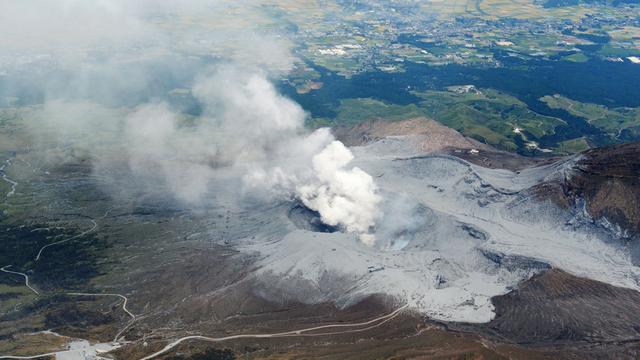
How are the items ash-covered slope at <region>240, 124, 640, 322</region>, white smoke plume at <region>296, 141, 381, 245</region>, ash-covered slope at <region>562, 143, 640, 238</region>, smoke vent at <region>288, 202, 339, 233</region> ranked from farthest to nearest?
smoke vent at <region>288, 202, 339, 233</region>, white smoke plume at <region>296, 141, 381, 245</region>, ash-covered slope at <region>562, 143, 640, 238</region>, ash-covered slope at <region>240, 124, 640, 322</region>

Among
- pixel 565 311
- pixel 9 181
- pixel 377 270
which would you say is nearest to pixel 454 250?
pixel 377 270

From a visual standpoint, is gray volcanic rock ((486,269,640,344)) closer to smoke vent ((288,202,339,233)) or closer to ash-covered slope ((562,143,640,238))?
ash-covered slope ((562,143,640,238))

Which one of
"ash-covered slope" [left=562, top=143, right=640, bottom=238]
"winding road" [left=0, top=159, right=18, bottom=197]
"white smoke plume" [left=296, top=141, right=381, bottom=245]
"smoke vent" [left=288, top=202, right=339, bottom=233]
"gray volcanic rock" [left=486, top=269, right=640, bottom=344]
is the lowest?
"winding road" [left=0, top=159, right=18, bottom=197]

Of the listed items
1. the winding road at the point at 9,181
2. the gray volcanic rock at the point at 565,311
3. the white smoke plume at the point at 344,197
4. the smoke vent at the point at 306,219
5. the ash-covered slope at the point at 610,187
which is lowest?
the winding road at the point at 9,181

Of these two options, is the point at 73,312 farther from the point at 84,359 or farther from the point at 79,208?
the point at 79,208

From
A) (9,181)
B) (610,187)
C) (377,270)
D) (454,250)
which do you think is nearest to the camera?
(377,270)

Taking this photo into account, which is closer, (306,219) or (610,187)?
(610,187)

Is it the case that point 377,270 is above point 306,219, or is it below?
above

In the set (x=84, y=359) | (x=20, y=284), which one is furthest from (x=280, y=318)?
(x=20, y=284)

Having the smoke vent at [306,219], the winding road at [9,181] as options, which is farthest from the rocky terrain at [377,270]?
the winding road at [9,181]

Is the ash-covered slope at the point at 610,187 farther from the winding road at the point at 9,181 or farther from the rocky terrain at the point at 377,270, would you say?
the winding road at the point at 9,181

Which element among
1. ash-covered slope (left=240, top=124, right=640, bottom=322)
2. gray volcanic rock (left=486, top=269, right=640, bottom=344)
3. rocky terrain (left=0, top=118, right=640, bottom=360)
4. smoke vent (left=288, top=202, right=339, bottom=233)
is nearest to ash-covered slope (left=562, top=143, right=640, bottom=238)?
rocky terrain (left=0, top=118, right=640, bottom=360)

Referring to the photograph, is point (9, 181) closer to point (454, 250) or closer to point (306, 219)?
point (306, 219)
